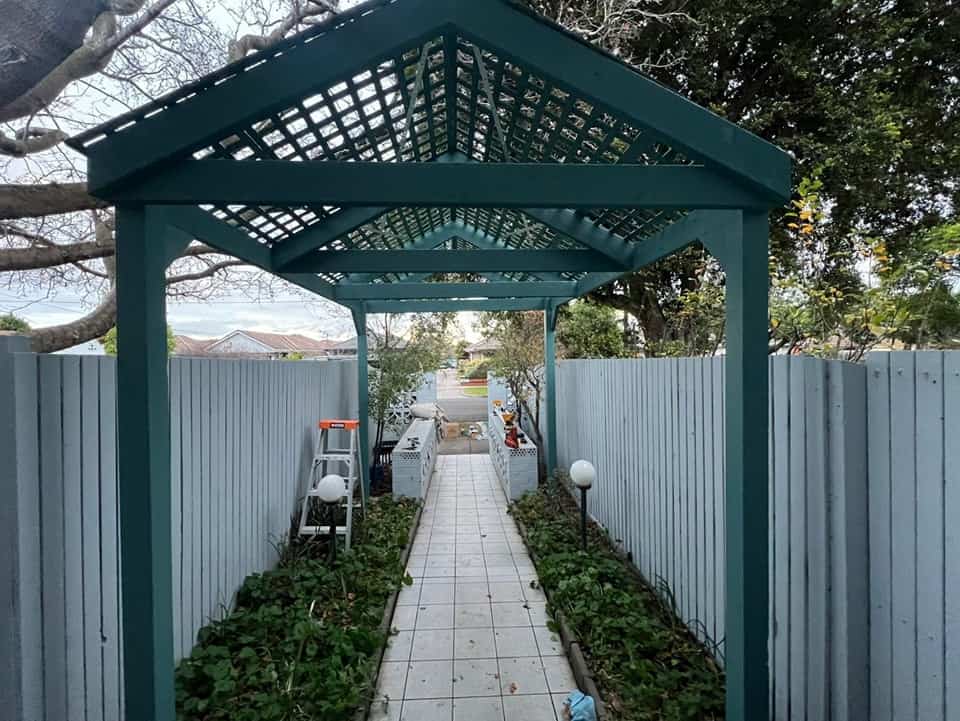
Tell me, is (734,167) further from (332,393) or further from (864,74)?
(864,74)

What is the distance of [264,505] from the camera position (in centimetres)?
381

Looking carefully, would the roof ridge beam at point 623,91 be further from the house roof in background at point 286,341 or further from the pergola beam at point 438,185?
the house roof in background at point 286,341

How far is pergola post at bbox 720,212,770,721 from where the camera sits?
1881 mm

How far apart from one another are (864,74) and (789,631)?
23.3ft

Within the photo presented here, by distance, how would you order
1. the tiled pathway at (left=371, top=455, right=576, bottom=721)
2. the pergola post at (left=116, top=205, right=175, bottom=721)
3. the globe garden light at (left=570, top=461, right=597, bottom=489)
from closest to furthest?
the pergola post at (left=116, top=205, right=175, bottom=721), the tiled pathway at (left=371, top=455, right=576, bottom=721), the globe garden light at (left=570, top=461, right=597, bottom=489)

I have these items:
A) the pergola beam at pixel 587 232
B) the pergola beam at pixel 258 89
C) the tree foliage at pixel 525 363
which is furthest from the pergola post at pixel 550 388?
the pergola beam at pixel 258 89

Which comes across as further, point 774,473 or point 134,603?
point 774,473

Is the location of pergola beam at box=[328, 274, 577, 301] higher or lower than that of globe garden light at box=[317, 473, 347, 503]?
higher

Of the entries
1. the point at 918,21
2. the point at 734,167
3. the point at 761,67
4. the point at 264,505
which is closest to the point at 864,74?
the point at 918,21

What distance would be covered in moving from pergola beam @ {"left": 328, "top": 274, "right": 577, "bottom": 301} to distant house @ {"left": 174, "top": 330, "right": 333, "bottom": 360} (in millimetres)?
4351

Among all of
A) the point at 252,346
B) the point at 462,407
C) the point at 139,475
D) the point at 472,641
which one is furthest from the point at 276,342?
the point at 139,475

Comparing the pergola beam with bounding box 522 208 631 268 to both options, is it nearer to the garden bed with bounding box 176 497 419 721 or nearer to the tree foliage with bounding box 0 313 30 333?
the garden bed with bounding box 176 497 419 721

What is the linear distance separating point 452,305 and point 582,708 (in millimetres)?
4862

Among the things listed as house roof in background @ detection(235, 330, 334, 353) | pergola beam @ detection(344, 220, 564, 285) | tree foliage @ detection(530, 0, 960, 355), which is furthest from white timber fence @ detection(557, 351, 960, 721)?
house roof in background @ detection(235, 330, 334, 353)
